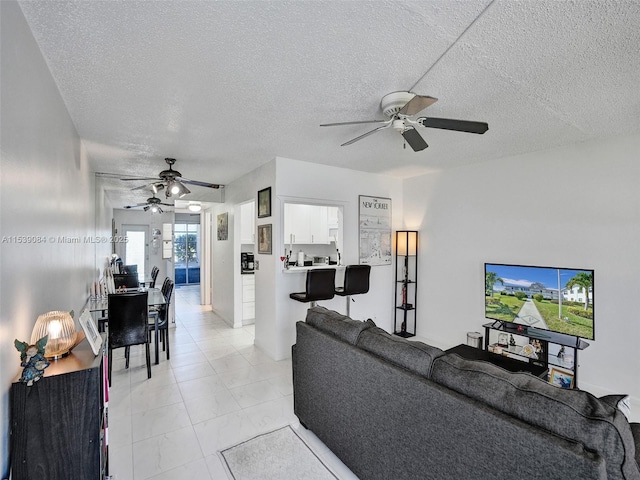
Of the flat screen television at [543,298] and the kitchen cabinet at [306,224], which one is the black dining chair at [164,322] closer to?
the kitchen cabinet at [306,224]

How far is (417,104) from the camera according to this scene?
6.35 ft

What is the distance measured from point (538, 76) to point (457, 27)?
0.84 metres

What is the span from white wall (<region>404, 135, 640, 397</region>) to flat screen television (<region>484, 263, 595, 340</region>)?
323mm

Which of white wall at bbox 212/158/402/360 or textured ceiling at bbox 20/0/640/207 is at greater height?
Result: textured ceiling at bbox 20/0/640/207

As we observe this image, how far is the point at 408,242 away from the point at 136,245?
22.9 feet

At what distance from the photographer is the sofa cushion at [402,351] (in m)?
1.57

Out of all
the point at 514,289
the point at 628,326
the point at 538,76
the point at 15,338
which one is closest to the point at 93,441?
the point at 15,338

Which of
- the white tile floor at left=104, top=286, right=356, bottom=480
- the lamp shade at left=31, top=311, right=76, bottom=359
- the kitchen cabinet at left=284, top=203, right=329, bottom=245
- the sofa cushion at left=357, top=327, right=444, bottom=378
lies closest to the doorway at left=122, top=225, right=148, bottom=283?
the white tile floor at left=104, top=286, right=356, bottom=480

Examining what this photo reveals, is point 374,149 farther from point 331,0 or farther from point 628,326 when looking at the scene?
point 628,326

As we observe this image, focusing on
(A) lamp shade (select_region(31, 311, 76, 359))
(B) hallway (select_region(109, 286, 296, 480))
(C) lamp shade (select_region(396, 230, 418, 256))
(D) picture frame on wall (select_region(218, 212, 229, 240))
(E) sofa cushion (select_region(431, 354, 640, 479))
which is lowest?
(B) hallway (select_region(109, 286, 296, 480))

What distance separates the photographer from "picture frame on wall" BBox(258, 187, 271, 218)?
4.04 meters

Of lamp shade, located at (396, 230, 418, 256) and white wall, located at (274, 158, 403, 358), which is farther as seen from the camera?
lamp shade, located at (396, 230, 418, 256)

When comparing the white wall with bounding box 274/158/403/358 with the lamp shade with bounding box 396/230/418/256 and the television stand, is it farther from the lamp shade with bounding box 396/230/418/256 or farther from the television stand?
the television stand

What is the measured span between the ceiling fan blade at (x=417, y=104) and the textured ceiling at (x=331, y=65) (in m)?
0.18
